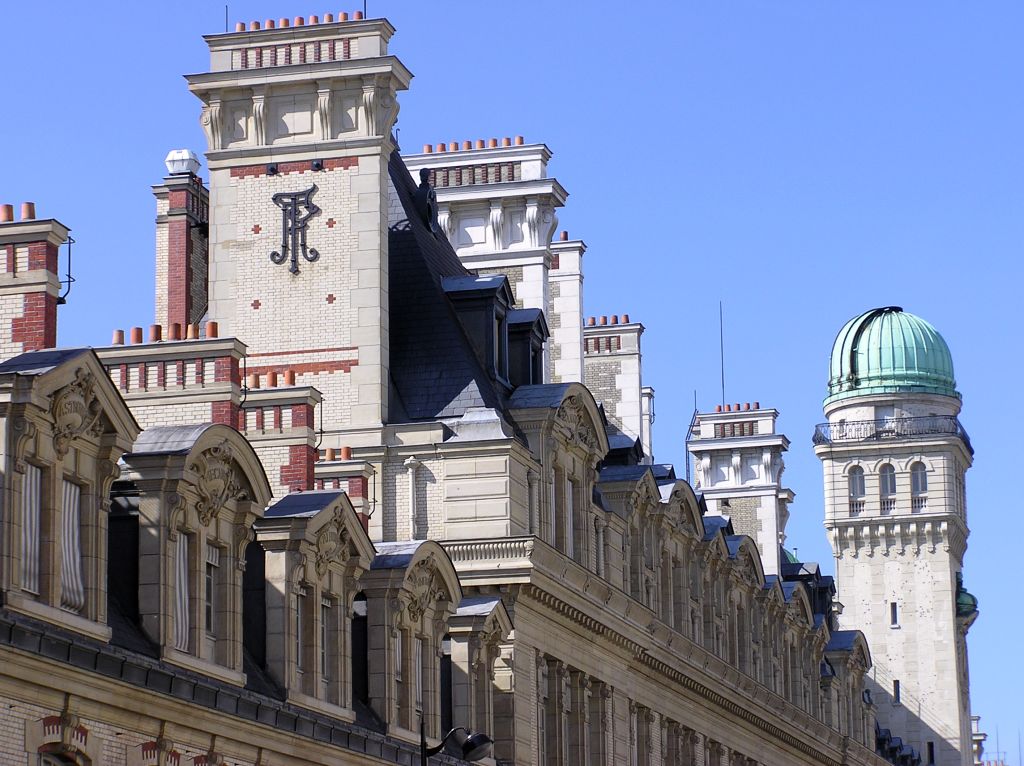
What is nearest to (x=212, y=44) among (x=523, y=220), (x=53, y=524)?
(x=523, y=220)

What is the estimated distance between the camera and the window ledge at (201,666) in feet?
107

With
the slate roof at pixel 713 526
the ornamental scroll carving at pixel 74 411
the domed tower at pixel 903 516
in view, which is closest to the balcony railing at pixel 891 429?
the domed tower at pixel 903 516

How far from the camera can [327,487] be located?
46469 mm

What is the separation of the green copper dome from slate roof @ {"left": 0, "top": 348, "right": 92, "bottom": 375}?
92308 millimetres

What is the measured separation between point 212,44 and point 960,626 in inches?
2920

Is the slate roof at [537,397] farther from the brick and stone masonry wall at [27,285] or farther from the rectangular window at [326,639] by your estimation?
the brick and stone masonry wall at [27,285]

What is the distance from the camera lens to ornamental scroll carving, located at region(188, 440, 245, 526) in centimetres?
3450

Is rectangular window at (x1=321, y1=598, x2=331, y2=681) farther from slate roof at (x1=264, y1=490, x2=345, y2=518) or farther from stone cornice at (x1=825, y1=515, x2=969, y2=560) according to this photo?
stone cornice at (x1=825, y1=515, x2=969, y2=560)

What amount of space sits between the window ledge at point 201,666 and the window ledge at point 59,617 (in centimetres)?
191

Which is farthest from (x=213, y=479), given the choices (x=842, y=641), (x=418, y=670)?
(x=842, y=641)

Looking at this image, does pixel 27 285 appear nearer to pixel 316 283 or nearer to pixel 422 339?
pixel 316 283

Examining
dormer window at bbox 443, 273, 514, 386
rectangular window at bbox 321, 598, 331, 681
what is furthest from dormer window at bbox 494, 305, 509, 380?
rectangular window at bbox 321, 598, 331, 681

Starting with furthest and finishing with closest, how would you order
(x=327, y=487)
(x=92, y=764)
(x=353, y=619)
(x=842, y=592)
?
(x=842, y=592), (x=327, y=487), (x=353, y=619), (x=92, y=764)

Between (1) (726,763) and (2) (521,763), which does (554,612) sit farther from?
(1) (726,763)
